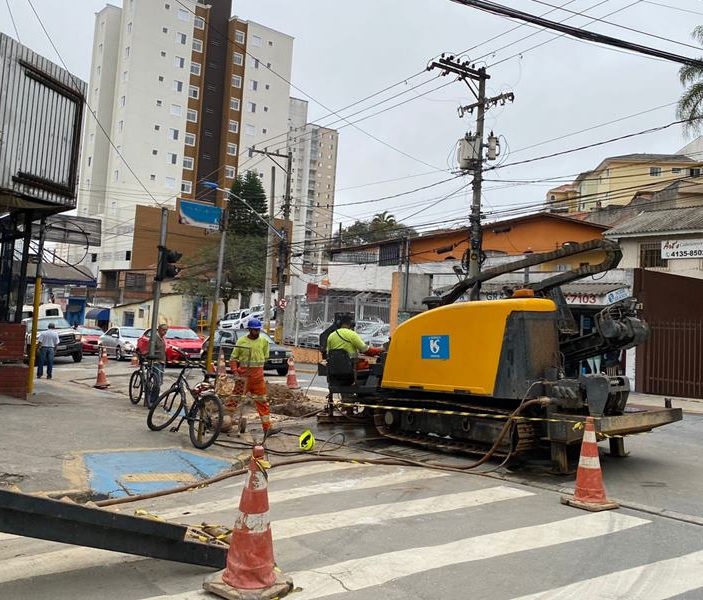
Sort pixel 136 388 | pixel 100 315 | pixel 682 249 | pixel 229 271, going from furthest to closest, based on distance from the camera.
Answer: pixel 100 315, pixel 229 271, pixel 682 249, pixel 136 388

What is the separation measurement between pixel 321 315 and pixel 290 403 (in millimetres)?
22944

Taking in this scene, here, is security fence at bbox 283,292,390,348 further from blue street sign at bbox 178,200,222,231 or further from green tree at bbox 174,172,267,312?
blue street sign at bbox 178,200,222,231

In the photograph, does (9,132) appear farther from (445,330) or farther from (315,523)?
(315,523)

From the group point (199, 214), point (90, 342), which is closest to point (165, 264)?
point (199, 214)

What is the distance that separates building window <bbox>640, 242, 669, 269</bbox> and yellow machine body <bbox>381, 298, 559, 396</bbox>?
20324 mm

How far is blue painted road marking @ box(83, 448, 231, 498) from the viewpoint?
7527mm

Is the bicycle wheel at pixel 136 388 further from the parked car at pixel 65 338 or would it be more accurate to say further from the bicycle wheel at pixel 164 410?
the parked car at pixel 65 338

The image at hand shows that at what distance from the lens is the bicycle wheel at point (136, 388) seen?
14016mm

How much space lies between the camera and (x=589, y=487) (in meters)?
6.67

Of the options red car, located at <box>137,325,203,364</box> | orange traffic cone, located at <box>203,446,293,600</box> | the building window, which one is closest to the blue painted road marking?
orange traffic cone, located at <box>203,446,293,600</box>

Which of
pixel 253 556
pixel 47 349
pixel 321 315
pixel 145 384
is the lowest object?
pixel 253 556

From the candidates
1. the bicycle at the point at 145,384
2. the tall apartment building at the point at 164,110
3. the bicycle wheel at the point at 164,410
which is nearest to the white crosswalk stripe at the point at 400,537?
the bicycle wheel at the point at 164,410

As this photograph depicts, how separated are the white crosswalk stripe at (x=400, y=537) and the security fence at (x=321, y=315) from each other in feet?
86.1

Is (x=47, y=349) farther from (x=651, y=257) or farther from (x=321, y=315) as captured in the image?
(x=651, y=257)
